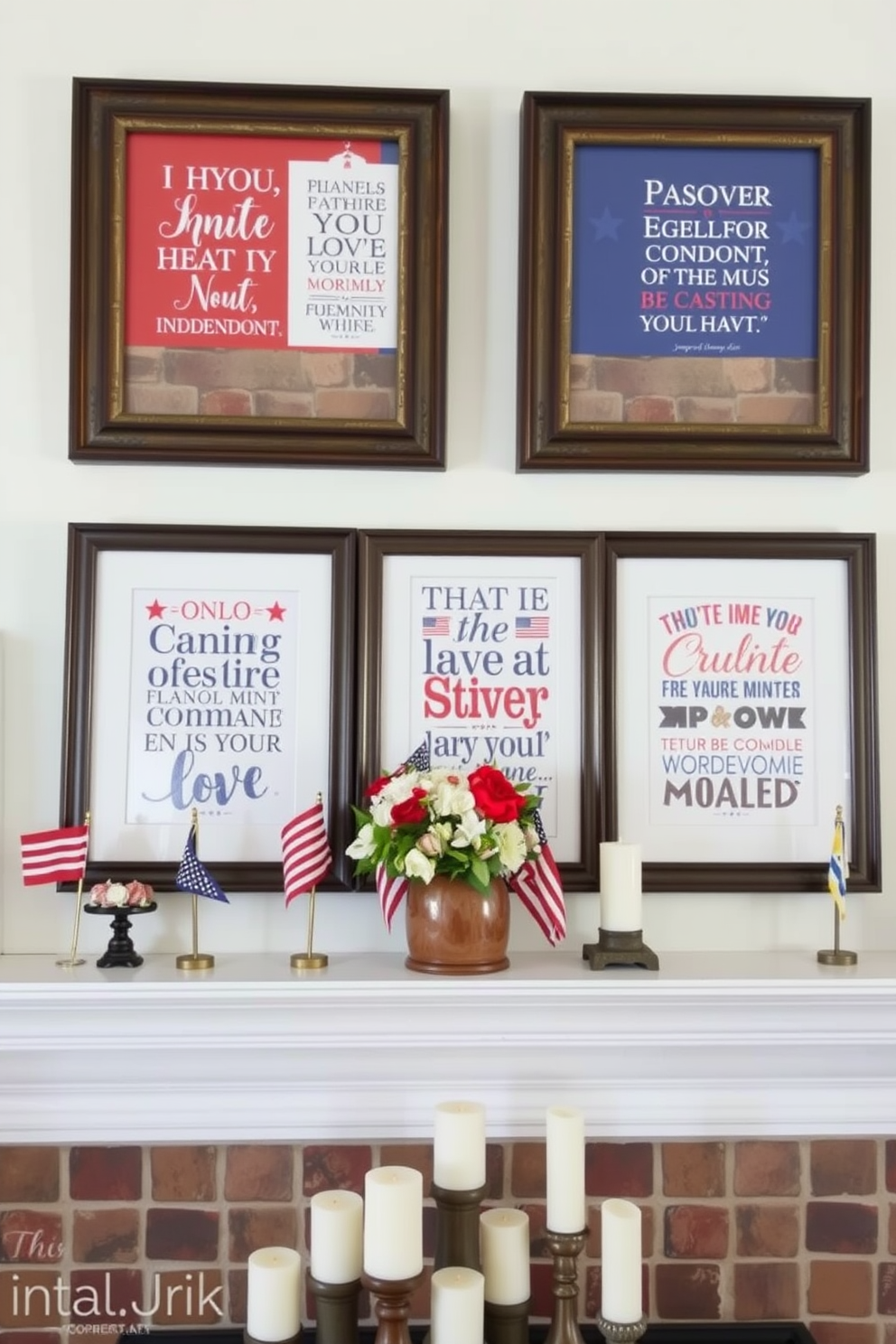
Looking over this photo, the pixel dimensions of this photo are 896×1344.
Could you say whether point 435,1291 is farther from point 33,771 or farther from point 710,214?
point 710,214

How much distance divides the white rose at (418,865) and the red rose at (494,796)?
0.32 ft

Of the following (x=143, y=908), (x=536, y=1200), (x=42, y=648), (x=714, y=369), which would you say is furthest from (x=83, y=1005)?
(x=714, y=369)

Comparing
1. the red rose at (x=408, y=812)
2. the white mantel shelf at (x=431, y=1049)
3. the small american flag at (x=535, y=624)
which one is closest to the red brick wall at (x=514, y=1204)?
the white mantel shelf at (x=431, y=1049)

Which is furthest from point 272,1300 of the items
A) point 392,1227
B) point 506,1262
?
point 506,1262

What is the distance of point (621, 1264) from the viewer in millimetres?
1430

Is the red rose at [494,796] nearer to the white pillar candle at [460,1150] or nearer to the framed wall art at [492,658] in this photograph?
the framed wall art at [492,658]

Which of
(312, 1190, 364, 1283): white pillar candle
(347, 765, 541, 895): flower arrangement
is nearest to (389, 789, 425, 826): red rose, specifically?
(347, 765, 541, 895): flower arrangement

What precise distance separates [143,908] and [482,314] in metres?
1.00

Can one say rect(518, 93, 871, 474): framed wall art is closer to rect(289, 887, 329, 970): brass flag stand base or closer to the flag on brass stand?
the flag on brass stand

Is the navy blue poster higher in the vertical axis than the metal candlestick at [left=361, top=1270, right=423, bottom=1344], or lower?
higher

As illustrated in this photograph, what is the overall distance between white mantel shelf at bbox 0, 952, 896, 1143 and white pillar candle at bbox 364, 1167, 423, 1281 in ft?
0.69

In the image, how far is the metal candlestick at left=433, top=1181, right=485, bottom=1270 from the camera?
145 cm

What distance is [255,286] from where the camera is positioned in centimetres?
172

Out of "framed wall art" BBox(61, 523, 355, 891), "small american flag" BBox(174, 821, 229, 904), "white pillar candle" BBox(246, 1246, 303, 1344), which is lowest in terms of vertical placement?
"white pillar candle" BBox(246, 1246, 303, 1344)
